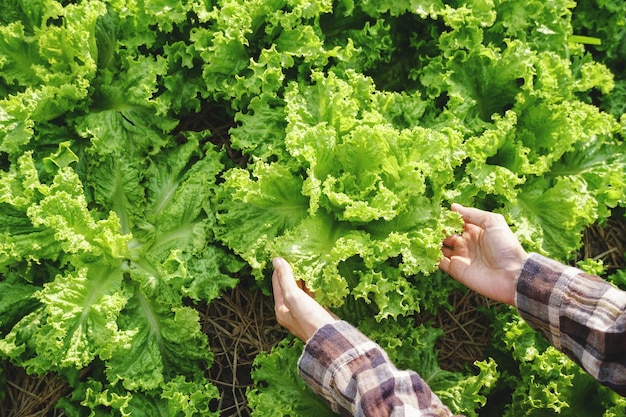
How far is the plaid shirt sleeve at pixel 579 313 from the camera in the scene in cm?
249

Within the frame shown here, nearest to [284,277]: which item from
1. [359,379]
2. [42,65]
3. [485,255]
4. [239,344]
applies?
[359,379]

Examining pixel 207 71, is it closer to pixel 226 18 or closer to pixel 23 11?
pixel 226 18

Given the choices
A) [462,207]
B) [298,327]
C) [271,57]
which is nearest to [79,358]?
[298,327]

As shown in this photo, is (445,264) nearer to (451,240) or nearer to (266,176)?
(451,240)

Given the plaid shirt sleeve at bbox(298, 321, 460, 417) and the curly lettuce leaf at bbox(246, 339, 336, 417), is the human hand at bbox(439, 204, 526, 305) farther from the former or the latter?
the curly lettuce leaf at bbox(246, 339, 336, 417)

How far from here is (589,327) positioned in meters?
2.55

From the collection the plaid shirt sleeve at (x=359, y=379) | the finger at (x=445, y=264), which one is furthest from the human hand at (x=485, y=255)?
the plaid shirt sleeve at (x=359, y=379)

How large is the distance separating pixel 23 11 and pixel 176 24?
0.83 meters

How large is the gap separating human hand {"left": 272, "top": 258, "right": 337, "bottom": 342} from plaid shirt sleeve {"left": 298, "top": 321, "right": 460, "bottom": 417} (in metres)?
0.15

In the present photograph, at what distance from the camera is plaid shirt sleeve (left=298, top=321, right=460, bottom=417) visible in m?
2.30

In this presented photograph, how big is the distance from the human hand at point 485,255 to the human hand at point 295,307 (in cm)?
80

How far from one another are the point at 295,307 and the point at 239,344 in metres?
0.96

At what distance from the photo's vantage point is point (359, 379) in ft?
7.89

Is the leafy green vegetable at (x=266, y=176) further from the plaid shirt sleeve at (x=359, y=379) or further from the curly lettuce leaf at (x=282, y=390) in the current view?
the plaid shirt sleeve at (x=359, y=379)
